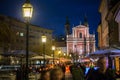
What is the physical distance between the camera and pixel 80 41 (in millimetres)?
162375

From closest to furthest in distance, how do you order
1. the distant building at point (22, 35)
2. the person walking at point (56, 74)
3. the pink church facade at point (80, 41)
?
the person walking at point (56, 74)
the distant building at point (22, 35)
the pink church facade at point (80, 41)

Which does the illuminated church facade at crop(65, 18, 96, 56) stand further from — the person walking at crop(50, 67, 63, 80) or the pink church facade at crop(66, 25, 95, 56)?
the person walking at crop(50, 67, 63, 80)

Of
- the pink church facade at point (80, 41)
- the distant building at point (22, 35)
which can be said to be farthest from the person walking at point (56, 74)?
the pink church facade at point (80, 41)

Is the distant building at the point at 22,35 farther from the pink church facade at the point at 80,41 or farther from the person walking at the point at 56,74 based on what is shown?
the person walking at the point at 56,74

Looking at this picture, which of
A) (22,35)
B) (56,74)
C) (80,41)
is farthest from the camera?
(80,41)

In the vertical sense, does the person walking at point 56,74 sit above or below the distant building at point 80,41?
below

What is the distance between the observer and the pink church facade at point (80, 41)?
160 metres

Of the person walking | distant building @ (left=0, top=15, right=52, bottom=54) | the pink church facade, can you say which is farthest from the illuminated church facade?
the person walking

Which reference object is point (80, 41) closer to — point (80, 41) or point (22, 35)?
point (80, 41)

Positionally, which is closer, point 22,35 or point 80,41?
point 22,35

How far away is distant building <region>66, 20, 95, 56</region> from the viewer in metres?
160

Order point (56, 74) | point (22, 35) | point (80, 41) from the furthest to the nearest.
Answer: point (80, 41), point (22, 35), point (56, 74)

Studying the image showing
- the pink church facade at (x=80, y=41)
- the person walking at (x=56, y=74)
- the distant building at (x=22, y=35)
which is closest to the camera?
the person walking at (x=56, y=74)

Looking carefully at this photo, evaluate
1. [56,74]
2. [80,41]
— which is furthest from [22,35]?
[56,74]
